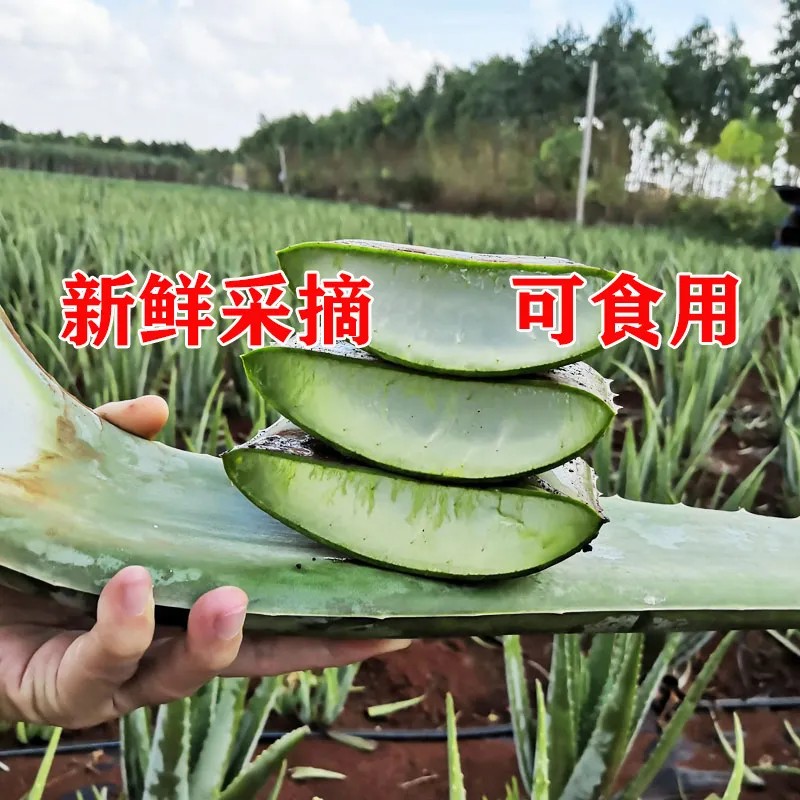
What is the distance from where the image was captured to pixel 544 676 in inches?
34.3

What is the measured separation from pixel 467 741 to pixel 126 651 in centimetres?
50

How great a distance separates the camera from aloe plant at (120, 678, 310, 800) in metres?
0.48

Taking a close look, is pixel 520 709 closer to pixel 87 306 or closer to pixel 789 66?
pixel 87 306

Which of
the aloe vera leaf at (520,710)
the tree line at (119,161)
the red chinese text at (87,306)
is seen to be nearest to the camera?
the aloe vera leaf at (520,710)

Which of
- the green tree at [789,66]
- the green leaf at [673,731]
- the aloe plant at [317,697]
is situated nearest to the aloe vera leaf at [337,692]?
the aloe plant at [317,697]

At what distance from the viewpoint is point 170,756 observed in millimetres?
483

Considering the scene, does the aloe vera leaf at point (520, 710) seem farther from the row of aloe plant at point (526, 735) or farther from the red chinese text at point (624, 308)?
the red chinese text at point (624, 308)

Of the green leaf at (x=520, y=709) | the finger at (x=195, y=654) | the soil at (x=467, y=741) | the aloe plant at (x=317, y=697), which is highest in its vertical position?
the finger at (x=195, y=654)

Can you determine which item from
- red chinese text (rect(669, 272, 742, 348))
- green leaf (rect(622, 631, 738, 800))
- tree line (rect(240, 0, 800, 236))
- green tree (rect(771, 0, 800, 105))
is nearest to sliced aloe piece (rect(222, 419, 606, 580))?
green leaf (rect(622, 631, 738, 800))

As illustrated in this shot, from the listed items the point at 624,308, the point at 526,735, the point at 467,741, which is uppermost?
the point at 624,308

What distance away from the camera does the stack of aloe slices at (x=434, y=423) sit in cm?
38

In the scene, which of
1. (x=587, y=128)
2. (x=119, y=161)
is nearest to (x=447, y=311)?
(x=587, y=128)

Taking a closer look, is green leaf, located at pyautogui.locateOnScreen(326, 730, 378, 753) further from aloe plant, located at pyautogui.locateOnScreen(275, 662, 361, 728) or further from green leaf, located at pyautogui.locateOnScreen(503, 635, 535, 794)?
green leaf, located at pyautogui.locateOnScreen(503, 635, 535, 794)

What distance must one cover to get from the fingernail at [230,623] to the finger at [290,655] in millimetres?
114
